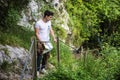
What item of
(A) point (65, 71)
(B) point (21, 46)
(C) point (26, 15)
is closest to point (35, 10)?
(C) point (26, 15)

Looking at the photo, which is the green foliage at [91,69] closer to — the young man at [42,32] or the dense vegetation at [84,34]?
the dense vegetation at [84,34]

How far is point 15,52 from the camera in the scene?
12430mm

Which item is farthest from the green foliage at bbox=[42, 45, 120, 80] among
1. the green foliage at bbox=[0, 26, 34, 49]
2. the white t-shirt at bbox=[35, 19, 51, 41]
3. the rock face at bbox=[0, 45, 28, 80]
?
the green foliage at bbox=[0, 26, 34, 49]

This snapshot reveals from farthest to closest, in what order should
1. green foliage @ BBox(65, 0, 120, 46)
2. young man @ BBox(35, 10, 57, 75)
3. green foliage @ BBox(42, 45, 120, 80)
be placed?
green foliage @ BBox(65, 0, 120, 46) < young man @ BBox(35, 10, 57, 75) < green foliage @ BBox(42, 45, 120, 80)

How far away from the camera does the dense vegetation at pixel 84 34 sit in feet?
36.3

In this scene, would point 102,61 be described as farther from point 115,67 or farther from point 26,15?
point 26,15

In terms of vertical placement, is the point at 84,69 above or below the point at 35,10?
below

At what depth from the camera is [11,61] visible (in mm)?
11828

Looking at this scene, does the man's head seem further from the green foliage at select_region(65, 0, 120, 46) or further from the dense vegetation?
the green foliage at select_region(65, 0, 120, 46)

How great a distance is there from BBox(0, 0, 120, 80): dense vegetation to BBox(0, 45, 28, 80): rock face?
435 millimetres

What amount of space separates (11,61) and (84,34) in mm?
9327

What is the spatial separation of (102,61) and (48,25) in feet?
7.13

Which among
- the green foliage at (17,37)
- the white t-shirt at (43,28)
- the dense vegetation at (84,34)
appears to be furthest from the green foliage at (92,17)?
the white t-shirt at (43,28)

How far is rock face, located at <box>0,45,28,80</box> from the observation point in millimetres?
10945
